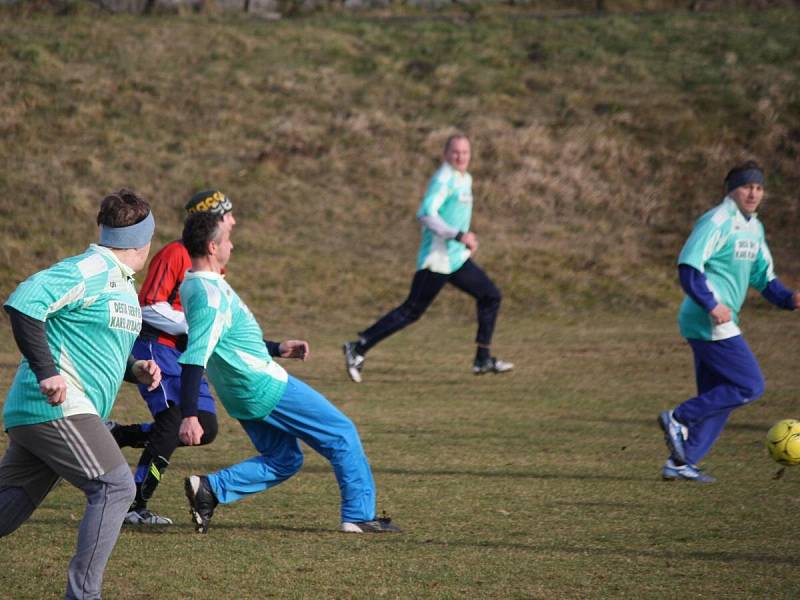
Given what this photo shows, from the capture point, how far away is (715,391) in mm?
7992

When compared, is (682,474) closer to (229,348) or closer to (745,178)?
(745,178)

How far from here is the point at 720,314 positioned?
25.7 feet

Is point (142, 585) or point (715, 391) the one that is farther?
point (715, 391)

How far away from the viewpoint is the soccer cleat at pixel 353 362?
12.4 m

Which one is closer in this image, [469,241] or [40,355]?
[40,355]

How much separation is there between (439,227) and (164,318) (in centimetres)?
539

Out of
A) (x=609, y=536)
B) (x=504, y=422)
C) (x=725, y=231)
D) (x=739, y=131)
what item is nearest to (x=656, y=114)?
(x=739, y=131)

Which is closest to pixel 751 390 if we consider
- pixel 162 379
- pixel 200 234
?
pixel 162 379

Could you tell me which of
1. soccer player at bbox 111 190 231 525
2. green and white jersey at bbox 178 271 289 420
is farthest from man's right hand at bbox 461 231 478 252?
green and white jersey at bbox 178 271 289 420

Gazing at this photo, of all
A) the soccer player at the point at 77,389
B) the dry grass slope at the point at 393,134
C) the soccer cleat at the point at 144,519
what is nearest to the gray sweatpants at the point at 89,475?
the soccer player at the point at 77,389

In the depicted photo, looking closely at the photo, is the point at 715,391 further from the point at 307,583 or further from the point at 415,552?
the point at 307,583

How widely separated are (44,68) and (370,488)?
20.3 meters

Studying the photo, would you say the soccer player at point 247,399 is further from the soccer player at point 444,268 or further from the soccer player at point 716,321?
the soccer player at point 444,268

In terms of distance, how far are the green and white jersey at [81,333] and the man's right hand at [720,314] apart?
4.08 metres
